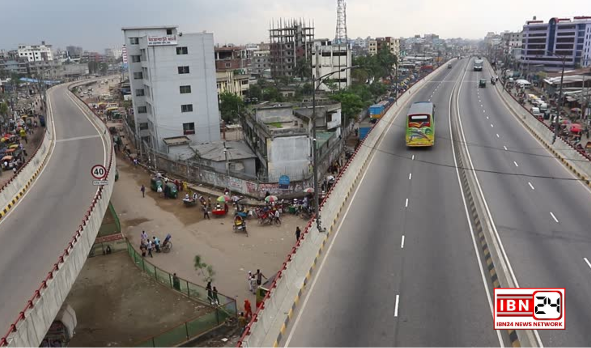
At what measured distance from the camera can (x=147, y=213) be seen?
3628 centimetres

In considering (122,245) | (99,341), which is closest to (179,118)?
(122,245)

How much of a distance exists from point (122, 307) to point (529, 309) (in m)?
17.8

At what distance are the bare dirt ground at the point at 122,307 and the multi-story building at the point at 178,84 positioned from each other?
94.6ft

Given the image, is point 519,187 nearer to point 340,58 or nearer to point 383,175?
point 383,175

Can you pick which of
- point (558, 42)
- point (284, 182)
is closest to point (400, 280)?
point (284, 182)

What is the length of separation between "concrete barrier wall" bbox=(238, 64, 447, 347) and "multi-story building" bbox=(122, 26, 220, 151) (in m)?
27.0

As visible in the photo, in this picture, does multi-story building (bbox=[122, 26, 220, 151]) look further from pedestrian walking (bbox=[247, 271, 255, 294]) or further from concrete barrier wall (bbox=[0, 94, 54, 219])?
pedestrian walking (bbox=[247, 271, 255, 294])

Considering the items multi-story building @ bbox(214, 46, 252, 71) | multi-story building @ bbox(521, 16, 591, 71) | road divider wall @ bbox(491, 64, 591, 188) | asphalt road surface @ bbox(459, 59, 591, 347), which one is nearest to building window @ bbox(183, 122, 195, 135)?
asphalt road surface @ bbox(459, 59, 591, 347)

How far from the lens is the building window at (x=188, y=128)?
55.2 metres

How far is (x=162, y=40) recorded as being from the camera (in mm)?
52000

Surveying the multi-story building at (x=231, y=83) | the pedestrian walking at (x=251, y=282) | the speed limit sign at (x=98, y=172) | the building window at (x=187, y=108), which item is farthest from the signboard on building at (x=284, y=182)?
the multi-story building at (x=231, y=83)

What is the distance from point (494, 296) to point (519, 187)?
15267mm

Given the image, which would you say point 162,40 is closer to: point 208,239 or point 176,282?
point 208,239

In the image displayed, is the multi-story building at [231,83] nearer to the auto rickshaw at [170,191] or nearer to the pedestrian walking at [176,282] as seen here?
the auto rickshaw at [170,191]
